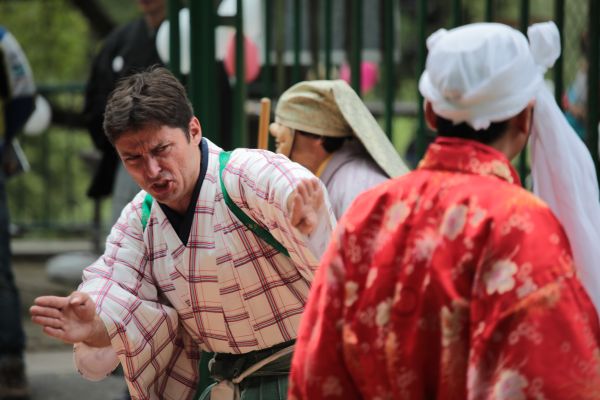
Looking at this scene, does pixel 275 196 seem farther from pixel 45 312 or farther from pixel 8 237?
pixel 8 237

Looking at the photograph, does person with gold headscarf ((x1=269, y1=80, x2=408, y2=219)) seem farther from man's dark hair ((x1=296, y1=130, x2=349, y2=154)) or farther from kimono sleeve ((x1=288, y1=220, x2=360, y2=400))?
kimono sleeve ((x1=288, y1=220, x2=360, y2=400))

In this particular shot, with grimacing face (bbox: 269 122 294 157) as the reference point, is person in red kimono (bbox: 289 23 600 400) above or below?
above

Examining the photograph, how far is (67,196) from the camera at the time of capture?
409 inches

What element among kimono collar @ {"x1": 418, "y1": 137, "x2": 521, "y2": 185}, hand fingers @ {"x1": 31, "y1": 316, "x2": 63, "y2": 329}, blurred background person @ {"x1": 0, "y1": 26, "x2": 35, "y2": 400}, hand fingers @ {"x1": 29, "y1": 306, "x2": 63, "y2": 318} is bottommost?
blurred background person @ {"x1": 0, "y1": 26, "x2": 35, "y2": 400}

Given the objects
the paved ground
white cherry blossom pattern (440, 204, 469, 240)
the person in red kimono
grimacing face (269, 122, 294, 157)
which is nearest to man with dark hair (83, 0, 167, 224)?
the paved ground

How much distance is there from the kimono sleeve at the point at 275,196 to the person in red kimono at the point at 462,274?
614 mm

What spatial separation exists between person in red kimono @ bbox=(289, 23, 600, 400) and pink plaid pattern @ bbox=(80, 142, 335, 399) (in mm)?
888

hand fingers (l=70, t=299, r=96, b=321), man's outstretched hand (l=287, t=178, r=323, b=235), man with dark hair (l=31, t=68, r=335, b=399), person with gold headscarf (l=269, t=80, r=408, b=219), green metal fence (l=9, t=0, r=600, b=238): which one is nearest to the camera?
man's outstretched hand (l=287, t=178, r=323, b=235)

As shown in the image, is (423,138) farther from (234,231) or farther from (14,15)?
(14,15)

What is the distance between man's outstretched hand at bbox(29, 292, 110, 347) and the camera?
3.16 metres

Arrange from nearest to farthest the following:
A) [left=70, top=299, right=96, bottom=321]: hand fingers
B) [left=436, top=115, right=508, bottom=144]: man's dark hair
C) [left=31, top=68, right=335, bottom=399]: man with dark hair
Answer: [left=436, top=115, right=508, bottom=144]: man's dark hair
[left=70, top=299, right=96, bottom=321]: hand fingers
[left=31, top=68, right=335, bottom=399]: man with dark hair

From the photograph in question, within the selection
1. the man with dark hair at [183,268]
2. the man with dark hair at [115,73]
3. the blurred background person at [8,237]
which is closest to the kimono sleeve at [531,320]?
the man with dark hair at [183,268]

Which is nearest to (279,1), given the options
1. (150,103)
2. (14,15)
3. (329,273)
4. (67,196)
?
(150,103)

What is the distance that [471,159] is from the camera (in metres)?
2.33
